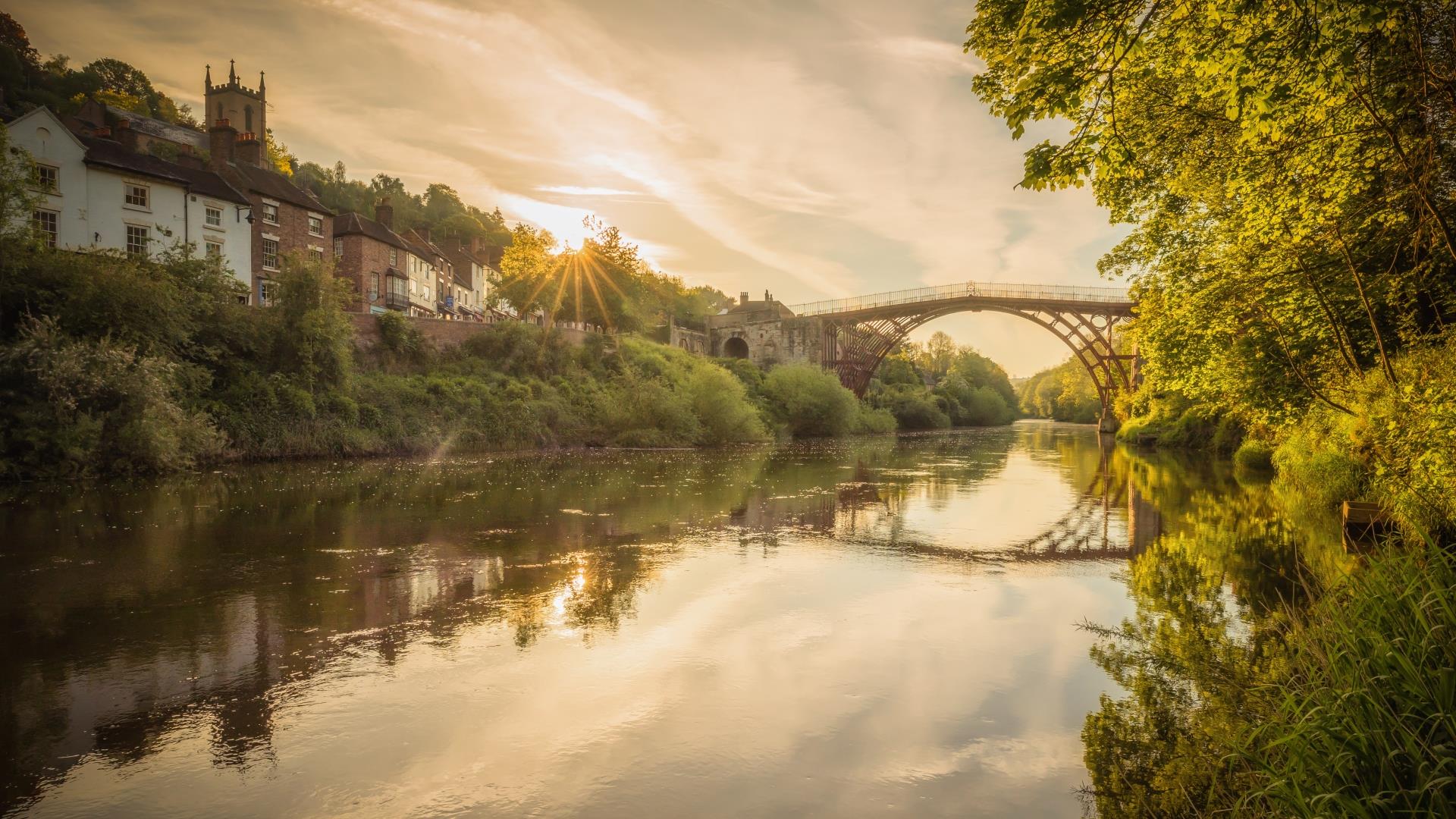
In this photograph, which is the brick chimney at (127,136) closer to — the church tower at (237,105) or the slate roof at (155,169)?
the slate roof at (155,169)

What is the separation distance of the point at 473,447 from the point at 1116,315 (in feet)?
155

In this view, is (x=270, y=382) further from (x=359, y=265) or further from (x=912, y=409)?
(x=912, y=409)

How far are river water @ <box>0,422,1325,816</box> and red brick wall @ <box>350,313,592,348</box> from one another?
2043 centimetres

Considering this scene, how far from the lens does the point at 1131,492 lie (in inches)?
886

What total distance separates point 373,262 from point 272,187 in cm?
828

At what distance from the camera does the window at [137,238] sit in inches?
1430

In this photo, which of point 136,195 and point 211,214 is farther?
point 211,214

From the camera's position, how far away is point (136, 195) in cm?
3659

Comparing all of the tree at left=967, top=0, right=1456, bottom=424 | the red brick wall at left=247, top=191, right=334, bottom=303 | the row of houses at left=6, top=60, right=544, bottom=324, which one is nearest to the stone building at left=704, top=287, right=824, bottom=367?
the row of houses at left=6, top=60, right=544, bottom=324

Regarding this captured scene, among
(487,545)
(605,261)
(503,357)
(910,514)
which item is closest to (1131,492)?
(910,514)

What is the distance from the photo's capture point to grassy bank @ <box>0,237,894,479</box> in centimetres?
2073

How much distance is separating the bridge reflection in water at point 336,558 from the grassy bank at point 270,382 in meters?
2.65

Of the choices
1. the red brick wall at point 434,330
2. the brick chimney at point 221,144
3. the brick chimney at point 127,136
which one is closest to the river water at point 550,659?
the red brick wall at point 434,330

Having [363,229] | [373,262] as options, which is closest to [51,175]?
[363,229]
